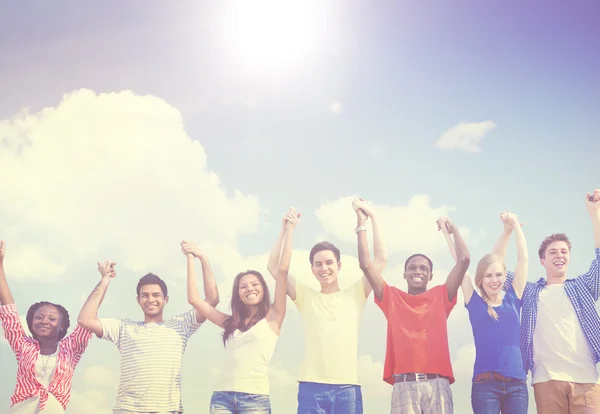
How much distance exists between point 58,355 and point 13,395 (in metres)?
0.38

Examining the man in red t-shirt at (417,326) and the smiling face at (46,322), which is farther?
the smiling face at (46,322)

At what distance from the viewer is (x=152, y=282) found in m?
4.22

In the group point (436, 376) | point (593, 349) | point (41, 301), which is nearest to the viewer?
point (436, 376)

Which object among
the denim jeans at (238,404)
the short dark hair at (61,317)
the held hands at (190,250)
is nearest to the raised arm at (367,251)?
the denim jeans at (238,404)

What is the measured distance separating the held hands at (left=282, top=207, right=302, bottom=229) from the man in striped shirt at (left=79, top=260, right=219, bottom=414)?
62 cm

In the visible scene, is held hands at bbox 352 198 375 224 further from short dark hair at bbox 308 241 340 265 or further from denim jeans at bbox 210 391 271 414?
denim jeans at bbox 210 391 271 414

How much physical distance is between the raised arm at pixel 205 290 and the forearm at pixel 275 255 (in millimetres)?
423

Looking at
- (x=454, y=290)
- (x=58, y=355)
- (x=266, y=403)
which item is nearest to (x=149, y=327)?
(x=58, y=355)

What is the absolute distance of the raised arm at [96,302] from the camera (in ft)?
13.4

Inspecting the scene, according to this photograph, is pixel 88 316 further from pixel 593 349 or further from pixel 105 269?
pixel 593 349

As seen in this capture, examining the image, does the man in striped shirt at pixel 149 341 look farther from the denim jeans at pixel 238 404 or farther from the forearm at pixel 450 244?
the forearm at pixel 450 244

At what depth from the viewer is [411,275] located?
159 inches

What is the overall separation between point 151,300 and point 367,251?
1490 mm

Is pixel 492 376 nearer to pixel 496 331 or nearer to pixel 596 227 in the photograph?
Answer: pixel 496 331
